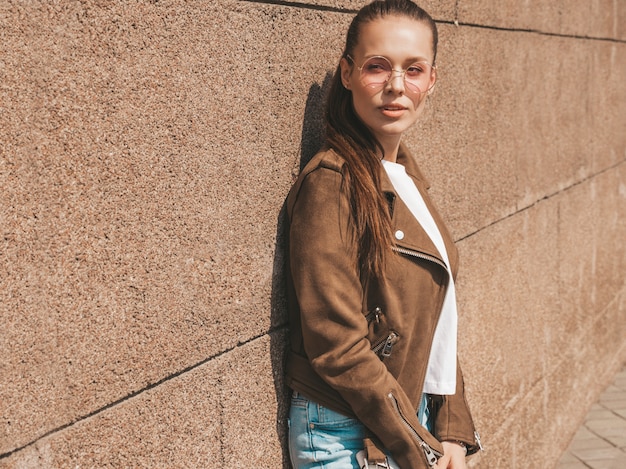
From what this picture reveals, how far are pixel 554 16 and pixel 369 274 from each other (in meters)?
3.12

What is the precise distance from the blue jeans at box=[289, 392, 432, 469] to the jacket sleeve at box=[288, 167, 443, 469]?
0.08 meters

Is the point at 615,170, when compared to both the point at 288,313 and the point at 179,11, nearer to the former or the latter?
the point at 288,313

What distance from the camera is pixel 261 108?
7.88ft

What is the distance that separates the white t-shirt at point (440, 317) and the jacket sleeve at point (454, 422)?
14 cm

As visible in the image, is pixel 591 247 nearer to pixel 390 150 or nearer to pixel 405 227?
pixel 390 150

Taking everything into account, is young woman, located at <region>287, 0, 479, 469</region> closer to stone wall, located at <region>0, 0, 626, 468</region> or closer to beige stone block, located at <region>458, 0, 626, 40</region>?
stone wall, located at <region>0, 0, 626, 468</region>

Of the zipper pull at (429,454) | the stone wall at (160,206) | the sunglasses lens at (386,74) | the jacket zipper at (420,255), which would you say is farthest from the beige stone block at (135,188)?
the zipper pull at (429,454)

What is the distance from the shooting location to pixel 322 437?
95.0 inches

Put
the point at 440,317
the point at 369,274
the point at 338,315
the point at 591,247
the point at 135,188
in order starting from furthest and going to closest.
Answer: the point at 591,247
the point at 440,317
the point at 369,274
the point at 338,315
the point at 135,188

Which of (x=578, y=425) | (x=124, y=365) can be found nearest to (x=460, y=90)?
(x=124, y=365)

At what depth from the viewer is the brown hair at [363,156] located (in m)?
2.30

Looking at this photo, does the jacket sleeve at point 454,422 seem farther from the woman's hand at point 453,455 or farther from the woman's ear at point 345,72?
the woman's ear at point 345,72

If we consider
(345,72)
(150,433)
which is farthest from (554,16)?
(150,433)

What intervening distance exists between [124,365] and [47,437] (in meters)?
0.25
